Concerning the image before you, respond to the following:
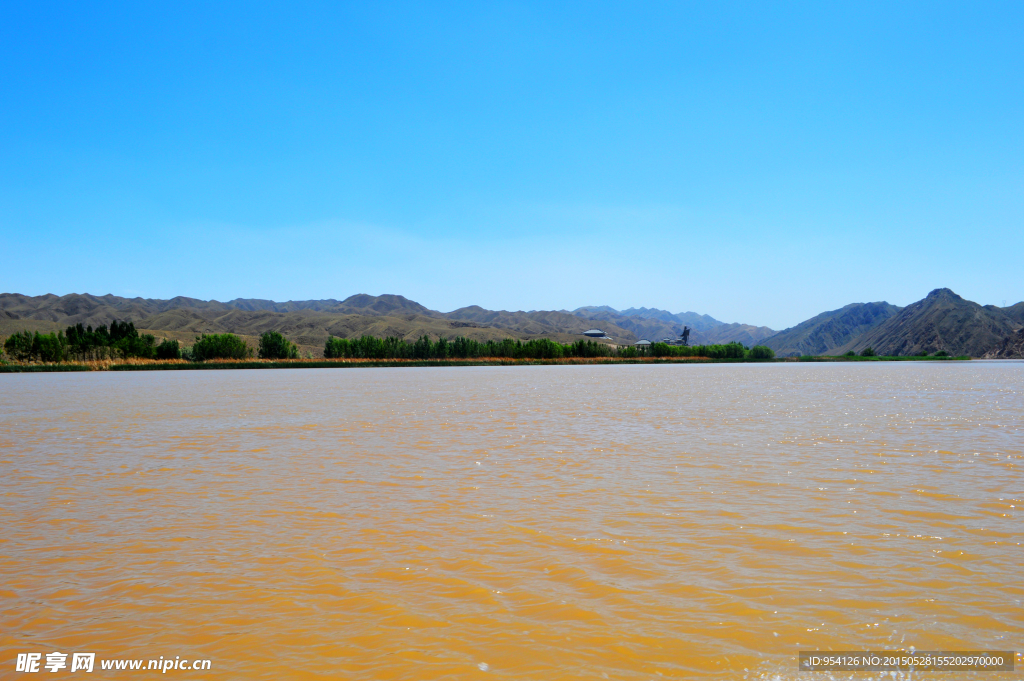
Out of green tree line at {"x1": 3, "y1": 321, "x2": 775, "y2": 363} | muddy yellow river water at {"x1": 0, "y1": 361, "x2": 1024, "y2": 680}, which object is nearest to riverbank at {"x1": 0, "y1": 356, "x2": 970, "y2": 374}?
green tree line at {"x1": 3, "y1": 321, "x2": 775, "y2": 363}

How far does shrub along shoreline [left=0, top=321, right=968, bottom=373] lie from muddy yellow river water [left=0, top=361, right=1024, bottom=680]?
105799mm

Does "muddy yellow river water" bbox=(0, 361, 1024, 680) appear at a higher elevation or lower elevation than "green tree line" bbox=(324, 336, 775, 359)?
lower

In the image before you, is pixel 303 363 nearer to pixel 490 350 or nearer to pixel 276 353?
pixel 276 353

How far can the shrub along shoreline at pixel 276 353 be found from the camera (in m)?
106

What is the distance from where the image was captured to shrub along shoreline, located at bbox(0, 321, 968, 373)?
10562 centimetres

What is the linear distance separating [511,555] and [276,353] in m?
137

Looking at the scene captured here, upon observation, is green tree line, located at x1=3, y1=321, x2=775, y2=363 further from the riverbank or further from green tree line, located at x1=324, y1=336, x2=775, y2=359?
the riverbank

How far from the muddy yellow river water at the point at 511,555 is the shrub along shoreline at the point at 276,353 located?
105799 mm

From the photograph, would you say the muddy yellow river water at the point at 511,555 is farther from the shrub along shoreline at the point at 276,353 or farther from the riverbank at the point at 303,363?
the shrub along shoreline at the point at 276,353

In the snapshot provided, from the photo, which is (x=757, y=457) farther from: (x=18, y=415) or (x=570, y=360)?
(x=570, y=360)

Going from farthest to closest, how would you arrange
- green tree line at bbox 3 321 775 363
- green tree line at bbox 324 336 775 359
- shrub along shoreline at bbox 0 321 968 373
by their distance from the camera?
green tree line at bbox 324 336 775 359 < green tree line at bbox 3 321 775 363 < shrub along shoreline at bbox 0 321 968 373

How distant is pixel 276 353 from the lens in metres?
135

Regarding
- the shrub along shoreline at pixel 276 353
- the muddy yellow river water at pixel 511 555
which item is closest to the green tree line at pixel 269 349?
the shrub along shoreline at pixel 276 353

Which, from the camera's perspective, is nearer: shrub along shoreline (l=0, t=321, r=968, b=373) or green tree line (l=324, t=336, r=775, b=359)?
shrub along shoreline (l=0, t=321, r=968, b=373)
